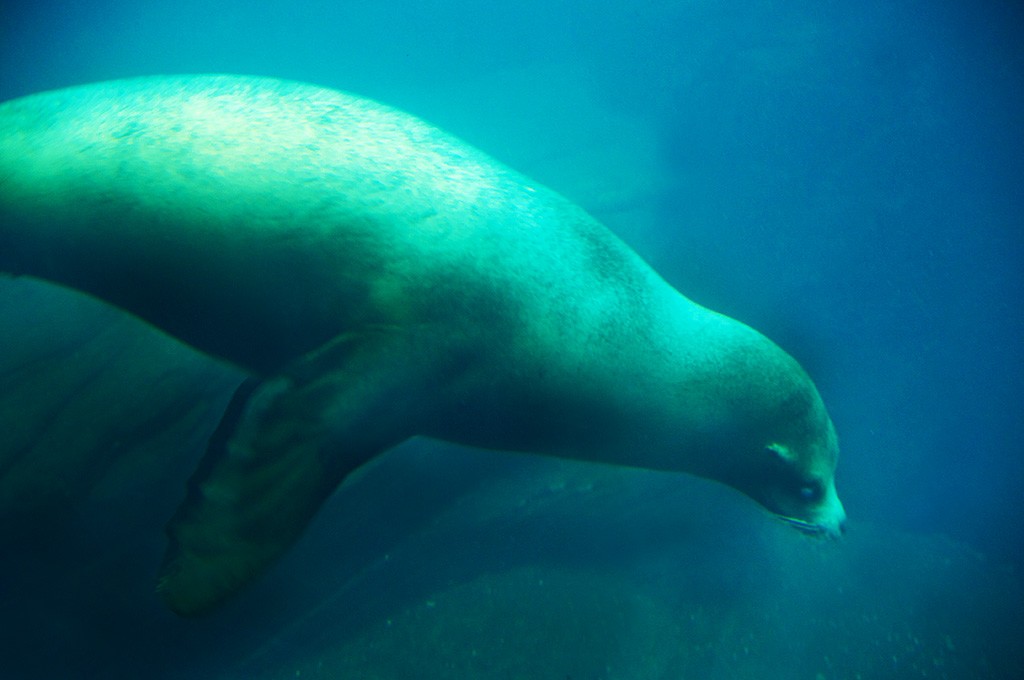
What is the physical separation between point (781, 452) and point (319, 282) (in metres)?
2.25

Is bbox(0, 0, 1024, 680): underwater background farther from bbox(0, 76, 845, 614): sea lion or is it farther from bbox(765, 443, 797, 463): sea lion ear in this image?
bbox(765, 443, 797, 463): sea lion ear

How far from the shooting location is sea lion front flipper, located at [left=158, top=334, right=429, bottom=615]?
191cm

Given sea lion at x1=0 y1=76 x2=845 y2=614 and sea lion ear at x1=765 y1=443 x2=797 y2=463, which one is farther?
sea lion ear at x1=765 y1=443 x2=797 y2=463

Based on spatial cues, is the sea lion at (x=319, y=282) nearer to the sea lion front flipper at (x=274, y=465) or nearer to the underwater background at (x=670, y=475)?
the sea lion front flipper at (x=274, y=465)

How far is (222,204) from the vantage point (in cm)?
210

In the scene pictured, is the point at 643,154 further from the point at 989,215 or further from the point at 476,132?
the point at 989,215

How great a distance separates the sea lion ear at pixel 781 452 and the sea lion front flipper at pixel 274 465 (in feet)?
6.06

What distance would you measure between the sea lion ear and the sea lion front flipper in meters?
1.85

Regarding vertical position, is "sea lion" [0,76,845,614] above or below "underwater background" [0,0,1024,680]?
above

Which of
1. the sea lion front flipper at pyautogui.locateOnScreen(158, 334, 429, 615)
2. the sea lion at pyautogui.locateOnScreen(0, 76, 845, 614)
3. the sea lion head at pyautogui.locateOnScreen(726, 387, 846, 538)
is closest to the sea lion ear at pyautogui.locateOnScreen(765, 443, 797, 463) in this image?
the sea lion head at pyautogui.locateOnScreen(726, 387, 846, 538)

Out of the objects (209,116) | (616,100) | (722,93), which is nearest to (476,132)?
(616,100)

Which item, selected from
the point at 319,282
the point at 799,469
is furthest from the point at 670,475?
the point at 319,282

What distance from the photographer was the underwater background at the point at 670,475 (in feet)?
9.48

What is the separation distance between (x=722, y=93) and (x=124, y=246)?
26.5ft
